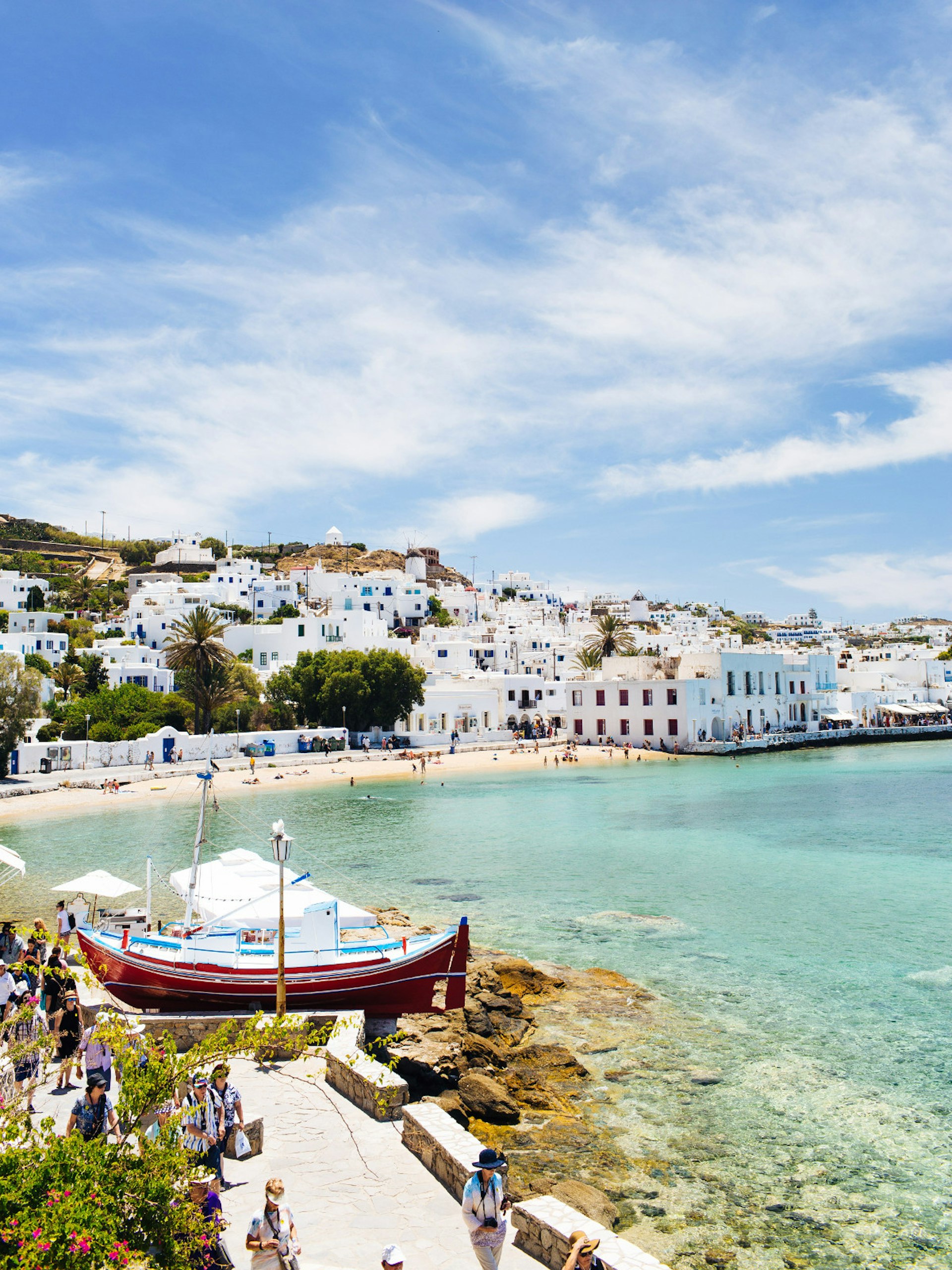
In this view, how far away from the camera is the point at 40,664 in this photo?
7131cm

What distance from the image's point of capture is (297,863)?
2892cm

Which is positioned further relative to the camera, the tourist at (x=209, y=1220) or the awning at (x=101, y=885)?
the awning at (x=101, y=885)

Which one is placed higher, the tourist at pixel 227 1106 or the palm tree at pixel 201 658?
the palm tree at pixel 201 658

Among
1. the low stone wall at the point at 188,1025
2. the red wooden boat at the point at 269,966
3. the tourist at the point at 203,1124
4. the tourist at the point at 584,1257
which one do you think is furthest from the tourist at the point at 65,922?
the tourist at the point at 584,1257

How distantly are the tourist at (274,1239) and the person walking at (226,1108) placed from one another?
1.55m

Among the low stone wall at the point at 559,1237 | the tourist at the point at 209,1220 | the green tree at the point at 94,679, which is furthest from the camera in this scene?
the green tree at the point at 94,679

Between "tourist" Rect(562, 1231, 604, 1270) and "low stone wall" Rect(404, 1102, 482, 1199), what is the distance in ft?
5.19

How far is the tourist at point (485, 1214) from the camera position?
595 cm

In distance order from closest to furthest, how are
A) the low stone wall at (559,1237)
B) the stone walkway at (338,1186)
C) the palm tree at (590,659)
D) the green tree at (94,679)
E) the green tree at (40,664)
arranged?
the low stone wall at (559,1237) < the stone walkway at (338,1186) < the green tree at (94,679) < the green tree at (40,664) < the palm tree at (590,659)

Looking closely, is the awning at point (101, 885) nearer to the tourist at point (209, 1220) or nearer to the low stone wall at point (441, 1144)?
the low stone wall at point (441, 1144)

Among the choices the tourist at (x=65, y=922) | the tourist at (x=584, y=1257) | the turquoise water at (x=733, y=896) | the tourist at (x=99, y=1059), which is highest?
the tourist at (x=99, y=1059)

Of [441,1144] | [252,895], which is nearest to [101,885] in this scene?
[252,895]

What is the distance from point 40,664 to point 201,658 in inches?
937

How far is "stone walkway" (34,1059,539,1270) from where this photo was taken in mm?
6754
